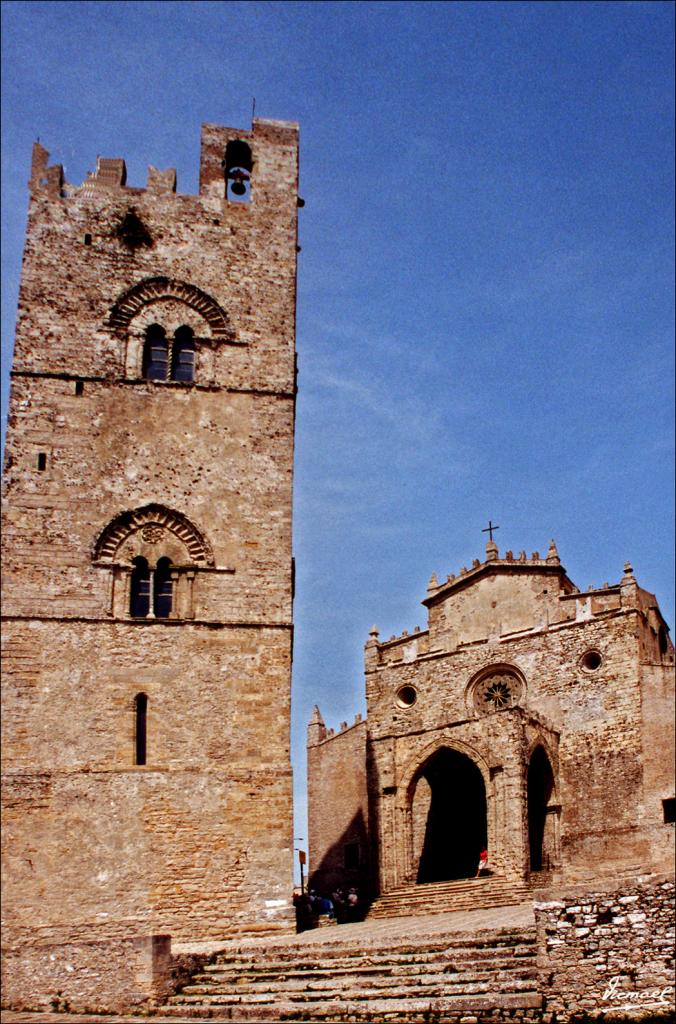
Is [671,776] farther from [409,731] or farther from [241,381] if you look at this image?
[241,381]

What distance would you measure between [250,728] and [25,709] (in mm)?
3639

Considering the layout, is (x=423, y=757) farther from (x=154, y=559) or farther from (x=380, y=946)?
(x=380, y=946)

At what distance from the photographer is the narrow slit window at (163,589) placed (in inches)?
768

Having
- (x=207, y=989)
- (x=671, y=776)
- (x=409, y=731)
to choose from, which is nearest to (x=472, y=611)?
(x=409, y=731)

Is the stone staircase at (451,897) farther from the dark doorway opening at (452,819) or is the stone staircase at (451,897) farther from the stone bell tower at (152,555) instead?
the stone bell tower at (152,555)

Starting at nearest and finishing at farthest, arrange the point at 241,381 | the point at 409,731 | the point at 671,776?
the point at 241,381 → the point at 671,776 → the point at 409,731

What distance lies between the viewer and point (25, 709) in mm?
18156

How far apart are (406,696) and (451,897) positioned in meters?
7.27

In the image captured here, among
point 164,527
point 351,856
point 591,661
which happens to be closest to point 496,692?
point 591,661

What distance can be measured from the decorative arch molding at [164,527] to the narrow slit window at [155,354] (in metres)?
2.63

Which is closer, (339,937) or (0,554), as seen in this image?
(339,937)

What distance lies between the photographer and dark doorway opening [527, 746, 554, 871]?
27.9 meters

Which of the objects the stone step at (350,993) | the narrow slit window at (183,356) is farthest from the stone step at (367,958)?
the narrow slit window at (183,356)

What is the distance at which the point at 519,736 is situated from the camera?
26.4m
